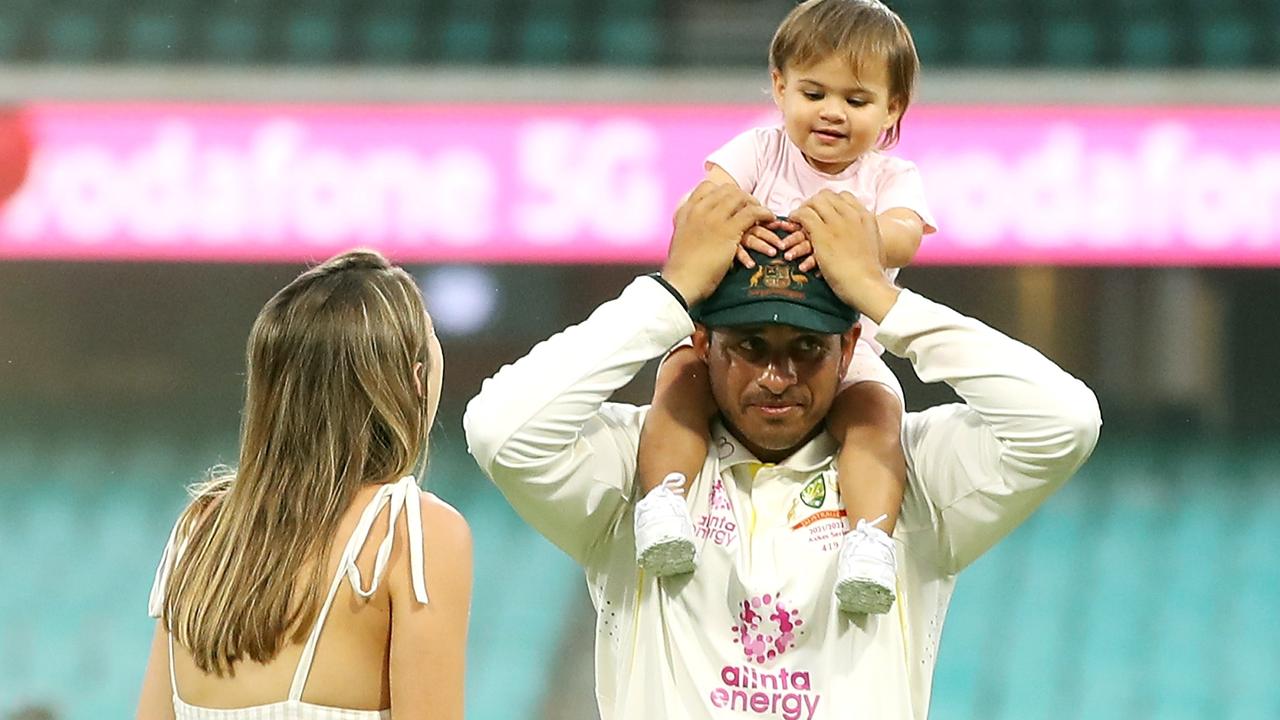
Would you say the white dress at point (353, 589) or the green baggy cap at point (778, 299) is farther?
the green baggy cap at point (778, 299)

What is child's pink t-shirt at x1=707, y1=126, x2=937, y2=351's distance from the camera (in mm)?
1987

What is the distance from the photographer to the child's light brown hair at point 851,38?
1.96 metres

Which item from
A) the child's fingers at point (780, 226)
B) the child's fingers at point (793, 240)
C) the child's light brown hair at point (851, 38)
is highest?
the child's light brown hair at point (851, 38)

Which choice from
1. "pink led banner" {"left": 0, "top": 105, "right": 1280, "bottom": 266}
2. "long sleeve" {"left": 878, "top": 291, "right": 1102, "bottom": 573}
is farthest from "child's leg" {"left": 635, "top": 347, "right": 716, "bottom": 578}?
"pink led banner" {"left": 0, "top": 105, "right": 1280, "bottom": 266}

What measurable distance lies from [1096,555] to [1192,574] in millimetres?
307

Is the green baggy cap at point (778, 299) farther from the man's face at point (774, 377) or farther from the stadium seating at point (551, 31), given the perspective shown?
the stadium seating at point (551, 31)

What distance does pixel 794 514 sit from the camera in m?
1.78

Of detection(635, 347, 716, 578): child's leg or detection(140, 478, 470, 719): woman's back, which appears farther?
detection(635, 347, 716, 578): child's leg

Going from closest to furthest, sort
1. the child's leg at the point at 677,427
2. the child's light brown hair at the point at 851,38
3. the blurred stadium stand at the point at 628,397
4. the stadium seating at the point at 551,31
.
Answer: the child's leg at the point at 677,427 < the child's light brown hair at the point at 851,38 < the blurred stadium stand at the point at 628,397 < the stadium seating at the point at 551,31

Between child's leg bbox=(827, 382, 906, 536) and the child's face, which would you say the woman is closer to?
child's leg bbox=(827, 382, 906, 536)

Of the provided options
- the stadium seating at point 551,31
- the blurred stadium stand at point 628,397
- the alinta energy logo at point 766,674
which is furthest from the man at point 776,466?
the stadium seating at point 551,31

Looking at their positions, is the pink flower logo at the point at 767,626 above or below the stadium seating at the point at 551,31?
below

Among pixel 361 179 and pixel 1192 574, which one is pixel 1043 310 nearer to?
pixel 1192 574

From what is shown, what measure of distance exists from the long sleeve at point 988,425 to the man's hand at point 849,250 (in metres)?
0.02
